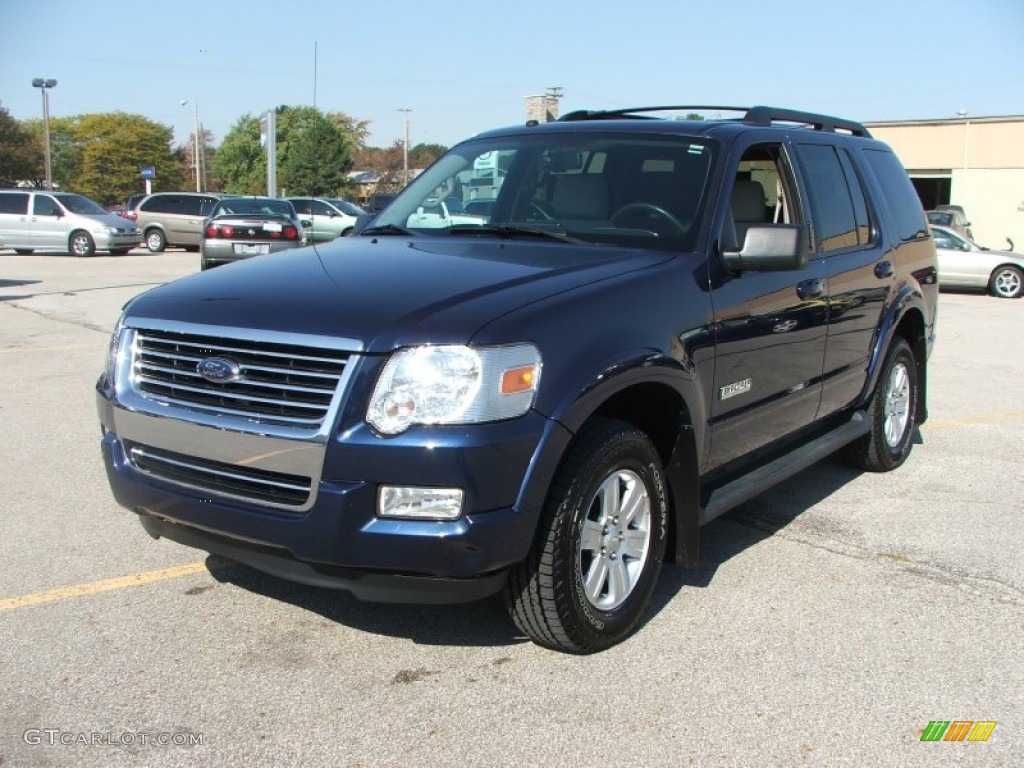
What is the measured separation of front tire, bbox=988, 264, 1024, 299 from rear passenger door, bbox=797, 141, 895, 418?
53.9 feet

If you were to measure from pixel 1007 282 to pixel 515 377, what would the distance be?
20040 mm

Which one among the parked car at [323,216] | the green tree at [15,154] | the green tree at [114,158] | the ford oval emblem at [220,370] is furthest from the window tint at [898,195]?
the green tree at [114,158]

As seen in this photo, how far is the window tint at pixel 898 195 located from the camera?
19.7 feet

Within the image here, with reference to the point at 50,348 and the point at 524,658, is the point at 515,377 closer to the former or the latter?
the point at 524,658

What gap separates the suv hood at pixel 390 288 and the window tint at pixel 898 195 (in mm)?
2679

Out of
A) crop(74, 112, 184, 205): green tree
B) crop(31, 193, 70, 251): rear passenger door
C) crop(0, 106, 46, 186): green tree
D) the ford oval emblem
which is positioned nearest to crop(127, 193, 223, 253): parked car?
crop(31, 193, 70, 251): rear passenger door

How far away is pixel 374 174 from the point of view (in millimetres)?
97375

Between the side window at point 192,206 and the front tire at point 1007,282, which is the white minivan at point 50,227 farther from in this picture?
the front tire at point 1007,282

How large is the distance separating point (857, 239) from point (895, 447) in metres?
1.50

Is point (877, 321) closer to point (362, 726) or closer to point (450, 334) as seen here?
point (450, 334)

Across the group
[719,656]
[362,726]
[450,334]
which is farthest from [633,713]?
[450,334]

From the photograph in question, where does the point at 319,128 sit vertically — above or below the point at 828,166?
above

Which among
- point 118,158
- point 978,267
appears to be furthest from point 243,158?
point 978,267

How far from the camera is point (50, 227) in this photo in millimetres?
25516
